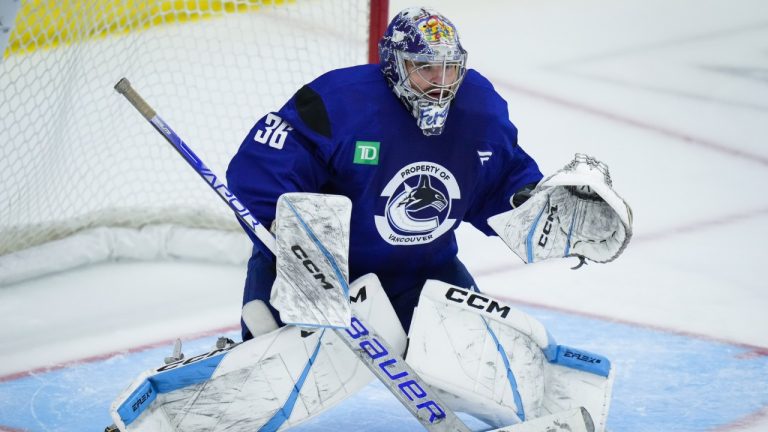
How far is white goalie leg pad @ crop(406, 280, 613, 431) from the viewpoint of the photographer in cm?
246

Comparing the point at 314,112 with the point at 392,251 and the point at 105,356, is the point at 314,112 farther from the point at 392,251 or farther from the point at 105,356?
the point at 105,356

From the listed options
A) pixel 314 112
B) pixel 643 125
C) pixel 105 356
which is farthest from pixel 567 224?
pixel 643 125

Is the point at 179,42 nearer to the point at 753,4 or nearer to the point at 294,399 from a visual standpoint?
the point at 294,399

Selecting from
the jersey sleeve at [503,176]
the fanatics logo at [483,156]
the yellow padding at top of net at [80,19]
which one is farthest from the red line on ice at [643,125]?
the fanatics logo at [483,156]

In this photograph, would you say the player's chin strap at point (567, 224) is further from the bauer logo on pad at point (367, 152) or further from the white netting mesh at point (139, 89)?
the white netting mesh at point (139, 89)

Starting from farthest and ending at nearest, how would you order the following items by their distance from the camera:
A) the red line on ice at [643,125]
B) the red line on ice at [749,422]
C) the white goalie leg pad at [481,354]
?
the red line on ice at [643,125] < the red line on ice at [749,422] < the white goalie leg pad at [481,354]

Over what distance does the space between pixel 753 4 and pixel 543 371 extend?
4595 millimetres

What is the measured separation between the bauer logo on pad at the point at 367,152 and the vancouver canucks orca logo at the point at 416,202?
0.07 m

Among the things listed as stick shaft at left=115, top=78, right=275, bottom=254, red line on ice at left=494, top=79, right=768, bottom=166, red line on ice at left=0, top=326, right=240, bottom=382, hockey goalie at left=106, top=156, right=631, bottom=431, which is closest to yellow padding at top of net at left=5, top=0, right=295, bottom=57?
red line on ice at left=0, top=326, right=240, bottom=382

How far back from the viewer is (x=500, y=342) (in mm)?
2510

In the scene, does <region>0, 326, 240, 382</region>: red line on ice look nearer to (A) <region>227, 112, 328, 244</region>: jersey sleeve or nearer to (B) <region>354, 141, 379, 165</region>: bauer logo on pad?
(A) <region>227, 112, 328, 244</region>: jersey sleeve

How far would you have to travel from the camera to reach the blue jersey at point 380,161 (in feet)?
8.20

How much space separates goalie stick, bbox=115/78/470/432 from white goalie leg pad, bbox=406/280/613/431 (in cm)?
5

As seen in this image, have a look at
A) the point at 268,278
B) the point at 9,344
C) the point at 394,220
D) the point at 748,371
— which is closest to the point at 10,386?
the point at 9,344
